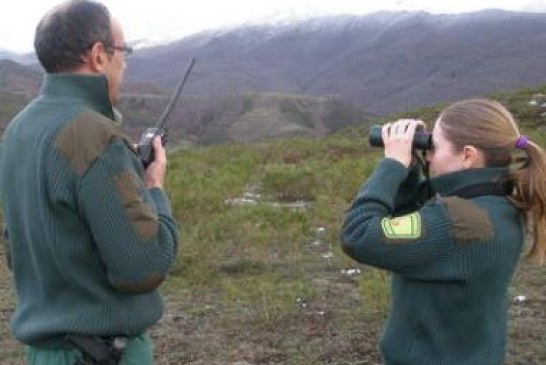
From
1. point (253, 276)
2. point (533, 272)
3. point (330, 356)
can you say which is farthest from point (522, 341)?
point (253, 276)

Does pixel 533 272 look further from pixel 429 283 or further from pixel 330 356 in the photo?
pixel 429 283

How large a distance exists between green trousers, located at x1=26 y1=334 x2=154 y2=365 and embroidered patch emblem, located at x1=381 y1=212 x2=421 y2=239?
33.9 inches

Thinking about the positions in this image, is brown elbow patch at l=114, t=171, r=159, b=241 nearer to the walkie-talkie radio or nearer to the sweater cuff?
the sweater cuff

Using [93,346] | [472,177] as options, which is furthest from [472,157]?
[93,346]

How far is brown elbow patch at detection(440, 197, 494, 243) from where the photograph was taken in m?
2.96

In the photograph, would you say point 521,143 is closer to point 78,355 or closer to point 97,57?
point 97,57

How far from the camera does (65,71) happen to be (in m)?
2.75

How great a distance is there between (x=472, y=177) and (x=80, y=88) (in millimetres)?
1333

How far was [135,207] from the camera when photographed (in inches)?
104

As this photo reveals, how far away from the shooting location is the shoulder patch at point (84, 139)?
102 inches

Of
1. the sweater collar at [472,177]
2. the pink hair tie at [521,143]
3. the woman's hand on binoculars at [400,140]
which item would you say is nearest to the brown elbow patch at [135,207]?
the woman's hand on binoculars at [400,140]

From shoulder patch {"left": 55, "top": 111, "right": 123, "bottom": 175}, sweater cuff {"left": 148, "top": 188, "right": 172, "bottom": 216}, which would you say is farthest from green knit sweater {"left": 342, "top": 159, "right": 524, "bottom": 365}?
shoulder patch {"left": 55, "top": 111, "right": 123, "bottom": 175}

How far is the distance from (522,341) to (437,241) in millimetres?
2956

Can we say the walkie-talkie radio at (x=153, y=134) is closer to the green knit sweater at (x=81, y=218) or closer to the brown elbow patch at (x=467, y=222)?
the green knit sweater at (x=81, y=218)
